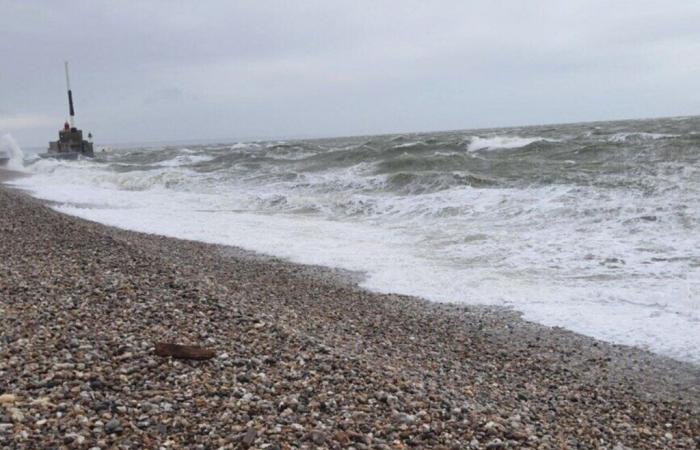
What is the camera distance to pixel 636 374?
468 cm

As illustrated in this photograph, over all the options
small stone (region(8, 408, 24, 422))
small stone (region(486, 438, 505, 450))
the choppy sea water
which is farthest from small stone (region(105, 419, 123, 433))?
the choppy sea water

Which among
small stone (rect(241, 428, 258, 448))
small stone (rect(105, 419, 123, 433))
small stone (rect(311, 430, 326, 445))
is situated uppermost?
small stone (rect(105, 419, 123, 433))

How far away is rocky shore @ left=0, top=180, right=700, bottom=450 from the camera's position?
3.03m

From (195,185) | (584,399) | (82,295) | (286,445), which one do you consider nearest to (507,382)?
(584,399)

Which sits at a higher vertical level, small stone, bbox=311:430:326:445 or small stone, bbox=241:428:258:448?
small stone, bbox=241:428:258:448

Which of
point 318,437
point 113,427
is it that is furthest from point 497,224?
point 113,427

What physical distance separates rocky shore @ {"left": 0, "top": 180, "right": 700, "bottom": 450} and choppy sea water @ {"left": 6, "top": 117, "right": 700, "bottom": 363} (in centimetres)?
81

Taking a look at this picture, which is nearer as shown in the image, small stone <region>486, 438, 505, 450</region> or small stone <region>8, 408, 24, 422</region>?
small stone <region>8, 408, 24, 422</region>

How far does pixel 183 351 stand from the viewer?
12.7 ft

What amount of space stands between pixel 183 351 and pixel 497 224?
323 inches

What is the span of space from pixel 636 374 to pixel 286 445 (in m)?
3.14

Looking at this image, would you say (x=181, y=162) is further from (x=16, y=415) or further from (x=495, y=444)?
(x=495, y=444)

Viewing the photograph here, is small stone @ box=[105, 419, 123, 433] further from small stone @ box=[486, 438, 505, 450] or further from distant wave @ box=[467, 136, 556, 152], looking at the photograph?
distant wave @ box=[467, 136, 556, 152]

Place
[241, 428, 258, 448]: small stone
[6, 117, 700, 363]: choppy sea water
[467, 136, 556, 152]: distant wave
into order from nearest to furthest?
[241, 428, 258, 448]: small stone, [6, 117, 700, 363]: choppy sea water, [467, 136, 556, 152]: distant wave
